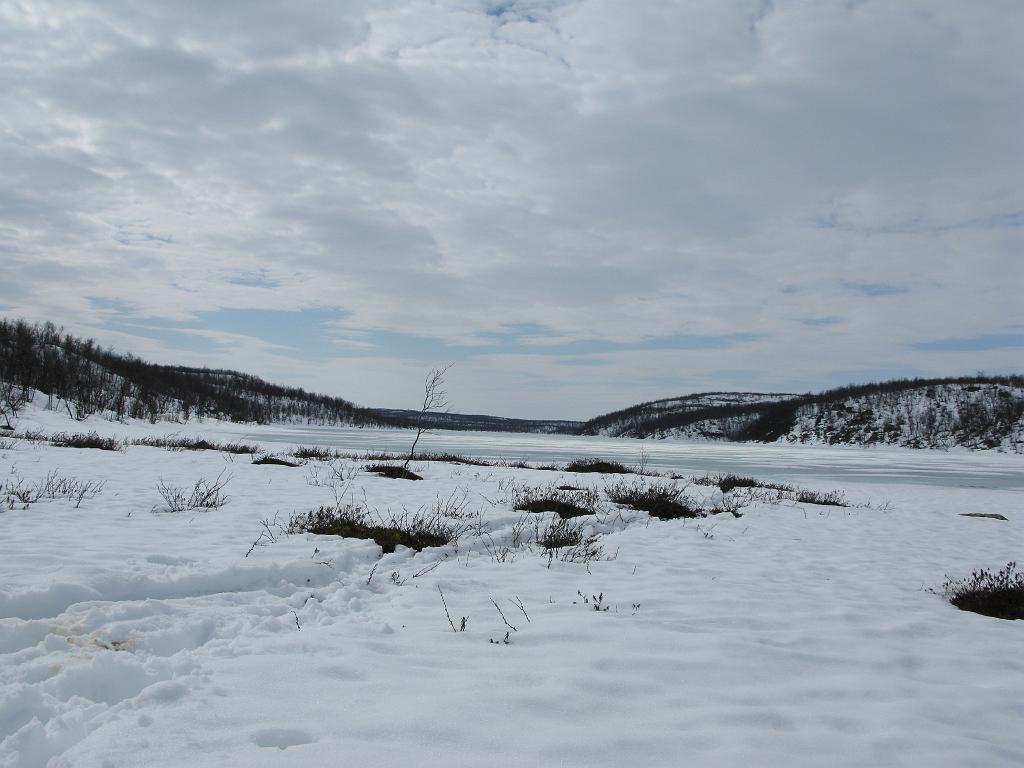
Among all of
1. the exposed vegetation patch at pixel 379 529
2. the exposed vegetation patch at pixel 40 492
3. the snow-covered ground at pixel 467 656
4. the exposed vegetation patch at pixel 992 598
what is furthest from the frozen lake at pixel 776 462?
the exposed vegetation patch at pixel 40 492

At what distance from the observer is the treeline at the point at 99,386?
2195 inches

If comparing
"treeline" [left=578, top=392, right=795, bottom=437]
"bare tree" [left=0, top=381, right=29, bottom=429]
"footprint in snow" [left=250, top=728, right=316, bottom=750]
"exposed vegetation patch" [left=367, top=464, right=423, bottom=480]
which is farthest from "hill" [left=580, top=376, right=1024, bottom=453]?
"bare tree" [left=0, top=381, right=29, bottom=429]

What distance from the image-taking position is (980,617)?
5.04 meters

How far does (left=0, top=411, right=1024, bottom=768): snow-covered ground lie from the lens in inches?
97.4

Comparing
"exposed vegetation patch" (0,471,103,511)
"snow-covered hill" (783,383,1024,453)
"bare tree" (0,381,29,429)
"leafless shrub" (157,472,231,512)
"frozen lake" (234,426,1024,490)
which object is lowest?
"frozen lake" (234,426,1024,490)

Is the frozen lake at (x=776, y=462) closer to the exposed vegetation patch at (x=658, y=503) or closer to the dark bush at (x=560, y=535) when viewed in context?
the exposed vegetation patch at (x=658, y=503)

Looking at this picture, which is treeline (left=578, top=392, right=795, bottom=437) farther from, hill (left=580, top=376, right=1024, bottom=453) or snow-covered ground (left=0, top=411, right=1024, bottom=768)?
snow-covered ground (left=0, top=411, right=1024, bottom=768)

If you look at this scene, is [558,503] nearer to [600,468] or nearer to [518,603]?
[518,603]

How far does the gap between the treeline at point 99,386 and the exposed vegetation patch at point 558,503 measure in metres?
30.7

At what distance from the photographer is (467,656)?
11.7 ft

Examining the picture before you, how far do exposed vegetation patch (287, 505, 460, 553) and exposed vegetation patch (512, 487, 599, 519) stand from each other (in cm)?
252

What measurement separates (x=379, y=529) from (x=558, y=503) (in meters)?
4.25

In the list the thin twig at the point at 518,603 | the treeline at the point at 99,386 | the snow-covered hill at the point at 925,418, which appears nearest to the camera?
the thin twig at the point at 518,603

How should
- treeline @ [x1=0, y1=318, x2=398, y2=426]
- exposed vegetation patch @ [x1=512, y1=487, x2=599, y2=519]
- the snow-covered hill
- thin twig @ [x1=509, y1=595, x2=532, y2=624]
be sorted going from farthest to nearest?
the snow-covered hill, treeline @ [x1=0, y1=318, x2=398, y2=426], exposed vegetation patch @ [x1=512, y1=487, x2=599, y2=519], thin twig @ [x1=509, y1=595, x2=532, y2=624]
